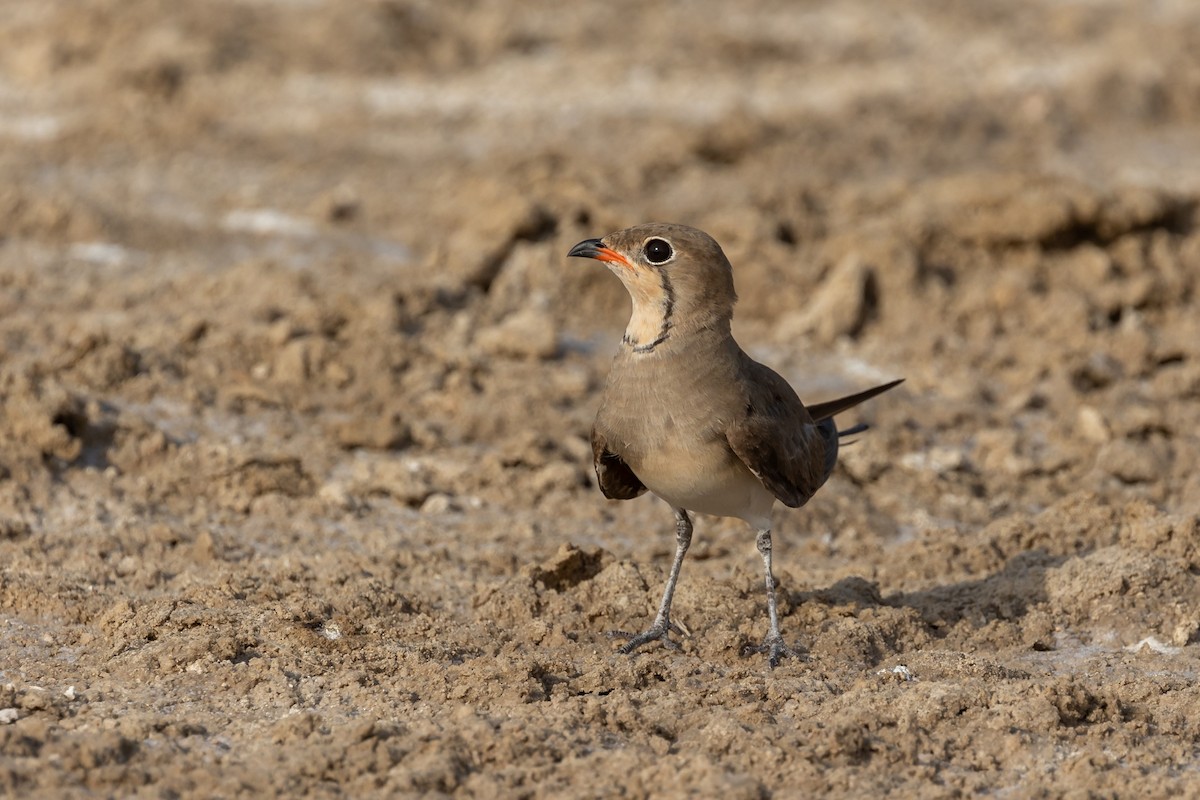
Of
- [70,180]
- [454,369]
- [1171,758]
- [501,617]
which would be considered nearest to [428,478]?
[454,369]

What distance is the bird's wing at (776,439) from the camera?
Answer: 545cm

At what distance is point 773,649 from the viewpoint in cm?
544

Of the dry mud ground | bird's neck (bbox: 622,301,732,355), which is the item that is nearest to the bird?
bird's neck (bbox: 622,301,732,355)

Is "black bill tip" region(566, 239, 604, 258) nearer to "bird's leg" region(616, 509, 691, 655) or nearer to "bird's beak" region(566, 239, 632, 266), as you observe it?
"bird's beak" region(566, 239, 632, 266)

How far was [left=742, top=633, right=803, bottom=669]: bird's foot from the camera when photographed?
5.41 metres

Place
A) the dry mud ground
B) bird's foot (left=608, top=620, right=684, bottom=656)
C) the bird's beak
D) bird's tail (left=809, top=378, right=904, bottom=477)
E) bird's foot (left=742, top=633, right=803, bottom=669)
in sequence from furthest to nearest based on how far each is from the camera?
bird's tail (left=809, top=378, right=904, bottom=477)
the bird's beak
bird's foot (left=608, top=620, right=684, bottom=656)
bird's foot (left=742, top=633, right=803, bottom=669)
the dry mud ground

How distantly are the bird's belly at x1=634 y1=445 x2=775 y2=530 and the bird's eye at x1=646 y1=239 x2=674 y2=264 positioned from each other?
0.73m

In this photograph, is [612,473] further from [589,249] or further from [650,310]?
[589,249]

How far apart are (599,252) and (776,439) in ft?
3.23

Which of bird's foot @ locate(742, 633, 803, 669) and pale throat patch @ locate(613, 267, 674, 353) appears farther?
pale throat patch @ locate(613, 267, 674, 353)

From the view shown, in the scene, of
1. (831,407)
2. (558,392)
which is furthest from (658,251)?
(558,392)

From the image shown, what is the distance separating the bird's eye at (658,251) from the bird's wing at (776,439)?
0.52 meters

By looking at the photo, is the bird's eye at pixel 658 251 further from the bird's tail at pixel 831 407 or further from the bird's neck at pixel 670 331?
the bird's tail at pixel 831 407

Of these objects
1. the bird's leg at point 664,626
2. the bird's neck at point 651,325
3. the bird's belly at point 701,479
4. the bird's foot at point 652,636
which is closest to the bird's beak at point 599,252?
the bird's neck at point 651,325
